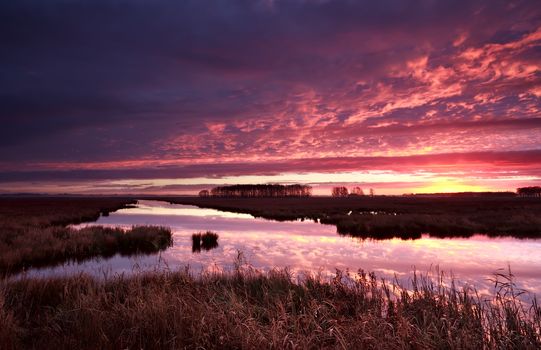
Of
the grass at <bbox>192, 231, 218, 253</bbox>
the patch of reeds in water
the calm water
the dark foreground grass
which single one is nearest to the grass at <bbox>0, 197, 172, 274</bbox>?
the patch of reeds in water

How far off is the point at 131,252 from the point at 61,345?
671 inches

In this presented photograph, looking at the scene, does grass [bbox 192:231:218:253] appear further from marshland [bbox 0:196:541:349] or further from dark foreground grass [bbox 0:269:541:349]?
dark foreground grass [bbox 0:269:541:349]

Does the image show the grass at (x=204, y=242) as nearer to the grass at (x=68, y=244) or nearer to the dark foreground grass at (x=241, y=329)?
the grass at (x=68, y=244)

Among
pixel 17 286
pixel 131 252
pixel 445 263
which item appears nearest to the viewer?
pixel 17 286

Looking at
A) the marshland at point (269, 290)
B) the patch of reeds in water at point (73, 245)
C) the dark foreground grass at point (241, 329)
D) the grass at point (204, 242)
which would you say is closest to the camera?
the dark foreground grass at point (241, 329)

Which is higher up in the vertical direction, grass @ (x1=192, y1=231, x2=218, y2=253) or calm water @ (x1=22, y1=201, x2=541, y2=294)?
grass @ (x1=192, y1=231, x2=218, y2=253)

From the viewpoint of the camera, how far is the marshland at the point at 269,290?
19.3 feet

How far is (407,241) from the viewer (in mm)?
26656

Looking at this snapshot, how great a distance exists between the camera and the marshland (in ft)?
19.3

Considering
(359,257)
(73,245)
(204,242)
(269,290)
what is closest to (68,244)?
(73,245)

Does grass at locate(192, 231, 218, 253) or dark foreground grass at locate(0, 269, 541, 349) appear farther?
grass at locate(192, 231, 218, 253)

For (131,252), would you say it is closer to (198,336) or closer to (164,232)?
(164,232)

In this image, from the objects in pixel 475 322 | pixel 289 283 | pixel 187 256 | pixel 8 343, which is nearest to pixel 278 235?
pixel 187 256

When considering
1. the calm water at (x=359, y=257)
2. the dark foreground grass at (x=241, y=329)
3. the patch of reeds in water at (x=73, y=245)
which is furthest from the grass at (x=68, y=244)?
the dark foreground grass at (x=241, y=329)
